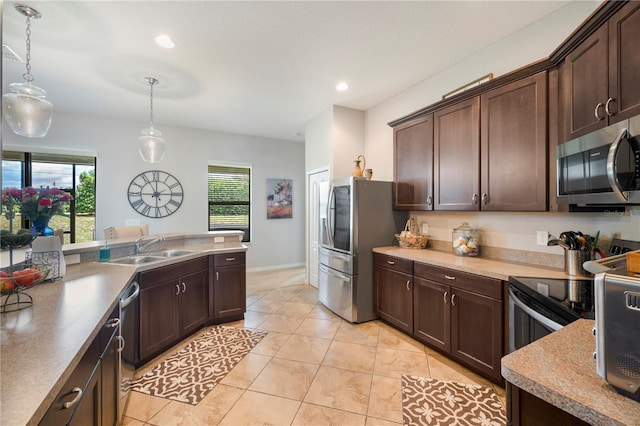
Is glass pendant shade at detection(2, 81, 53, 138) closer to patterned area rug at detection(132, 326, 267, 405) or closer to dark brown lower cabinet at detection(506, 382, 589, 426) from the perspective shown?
patterned area rug at detection(132, 326, 267, 405)

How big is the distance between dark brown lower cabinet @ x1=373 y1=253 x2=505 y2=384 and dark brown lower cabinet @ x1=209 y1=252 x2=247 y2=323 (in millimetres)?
1685

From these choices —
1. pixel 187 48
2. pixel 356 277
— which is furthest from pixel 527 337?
pixel 187 48

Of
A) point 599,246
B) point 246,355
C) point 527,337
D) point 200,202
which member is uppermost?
point 200,202

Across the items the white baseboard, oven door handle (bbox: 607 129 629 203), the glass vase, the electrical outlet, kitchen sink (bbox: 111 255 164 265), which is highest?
oven door handle (bbox: 607 129 629 203)

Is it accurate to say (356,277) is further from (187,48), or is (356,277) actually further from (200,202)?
(200,202)

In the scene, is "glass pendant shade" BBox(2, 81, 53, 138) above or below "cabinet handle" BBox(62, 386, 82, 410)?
above

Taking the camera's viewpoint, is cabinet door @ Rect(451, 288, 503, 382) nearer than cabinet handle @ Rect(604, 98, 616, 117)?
No

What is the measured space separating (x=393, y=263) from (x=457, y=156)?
127 centimetres

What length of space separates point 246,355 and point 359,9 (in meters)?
3.12

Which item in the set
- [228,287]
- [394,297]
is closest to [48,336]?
[228,287]

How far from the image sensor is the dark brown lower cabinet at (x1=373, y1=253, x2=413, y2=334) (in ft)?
9.01

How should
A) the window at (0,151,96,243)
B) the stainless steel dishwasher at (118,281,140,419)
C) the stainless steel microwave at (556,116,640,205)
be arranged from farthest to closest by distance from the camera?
the window at (0,151,96,243), the stainless steel dishwasher at (118,281,140,419), the stainless steel microwave at (556,116,640,205)

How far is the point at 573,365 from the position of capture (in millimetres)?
801

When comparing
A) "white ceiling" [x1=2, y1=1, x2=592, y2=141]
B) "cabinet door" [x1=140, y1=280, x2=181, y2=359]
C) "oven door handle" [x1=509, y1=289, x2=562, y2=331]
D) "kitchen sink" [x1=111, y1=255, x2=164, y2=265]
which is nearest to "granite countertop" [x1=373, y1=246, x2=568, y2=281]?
"oven door handle" [x1=509, y1=289, x2=562, y2=331]
